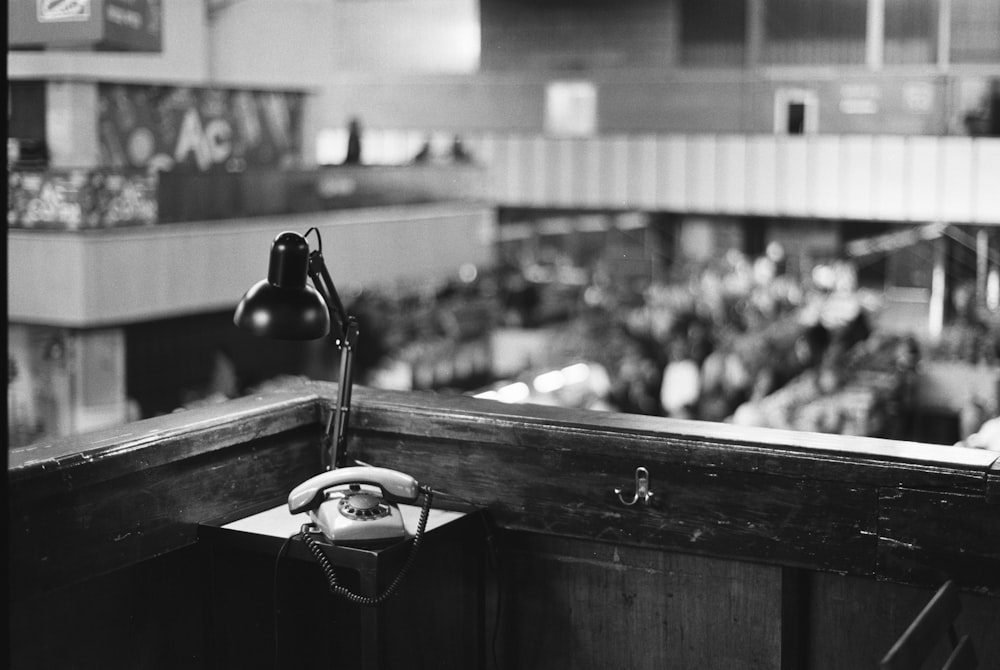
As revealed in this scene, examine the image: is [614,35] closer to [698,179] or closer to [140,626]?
[698,179]

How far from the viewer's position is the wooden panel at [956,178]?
28.3ft

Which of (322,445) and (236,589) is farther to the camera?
(322,445)

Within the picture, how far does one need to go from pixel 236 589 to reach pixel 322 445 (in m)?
0.43

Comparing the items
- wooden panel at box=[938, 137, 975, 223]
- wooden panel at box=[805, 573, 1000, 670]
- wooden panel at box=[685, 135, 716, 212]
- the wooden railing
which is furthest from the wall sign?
wooden panel at box=[938, 137, 975, 223]

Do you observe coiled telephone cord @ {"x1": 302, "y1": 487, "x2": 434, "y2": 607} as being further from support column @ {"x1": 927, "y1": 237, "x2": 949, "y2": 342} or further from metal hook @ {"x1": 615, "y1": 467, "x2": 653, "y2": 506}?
support column @ {"x1": 927, "y1": 237, "x2": 949, "y2": 342}

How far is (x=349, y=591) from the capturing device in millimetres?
2580

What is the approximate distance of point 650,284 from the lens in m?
11.6

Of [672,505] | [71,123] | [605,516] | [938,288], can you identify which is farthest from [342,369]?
[938,288]

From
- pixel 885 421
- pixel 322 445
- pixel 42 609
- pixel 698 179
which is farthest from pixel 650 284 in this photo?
pixel 42 609

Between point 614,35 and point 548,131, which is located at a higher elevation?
point 614,35

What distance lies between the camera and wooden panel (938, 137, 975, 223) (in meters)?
8.64

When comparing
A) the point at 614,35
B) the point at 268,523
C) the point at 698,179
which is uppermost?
the point at 614,35

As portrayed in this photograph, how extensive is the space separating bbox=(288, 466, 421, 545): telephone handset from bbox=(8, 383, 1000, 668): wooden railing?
240 millimetres

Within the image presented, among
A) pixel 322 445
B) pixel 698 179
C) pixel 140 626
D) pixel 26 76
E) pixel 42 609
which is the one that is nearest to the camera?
pixel 42 609
